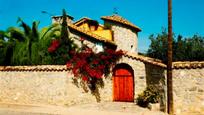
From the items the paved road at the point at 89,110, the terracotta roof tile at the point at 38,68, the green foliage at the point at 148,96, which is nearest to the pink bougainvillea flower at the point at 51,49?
the terracotta roof tile at the point at 38,68

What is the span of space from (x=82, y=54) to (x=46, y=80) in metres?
2.86

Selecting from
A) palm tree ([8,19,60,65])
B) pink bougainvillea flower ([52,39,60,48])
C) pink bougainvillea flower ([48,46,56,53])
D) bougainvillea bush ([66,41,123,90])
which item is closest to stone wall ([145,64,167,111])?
bougainvillea bush ([66,41,123,90])

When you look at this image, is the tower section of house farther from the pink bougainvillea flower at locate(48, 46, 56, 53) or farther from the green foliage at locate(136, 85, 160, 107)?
the green foliage at locate(136, 85, 160, 107)

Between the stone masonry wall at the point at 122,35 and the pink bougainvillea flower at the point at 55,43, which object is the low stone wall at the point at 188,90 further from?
the stone masonry wall at the point at 122,35

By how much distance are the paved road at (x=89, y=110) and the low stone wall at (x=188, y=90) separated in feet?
4.16

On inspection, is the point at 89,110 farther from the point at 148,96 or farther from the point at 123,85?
Answer: the point at 123,85

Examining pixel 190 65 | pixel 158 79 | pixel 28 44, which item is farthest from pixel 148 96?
pixel 28 44

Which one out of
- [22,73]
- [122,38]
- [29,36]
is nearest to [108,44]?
[122,38]

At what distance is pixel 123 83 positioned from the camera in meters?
22.8

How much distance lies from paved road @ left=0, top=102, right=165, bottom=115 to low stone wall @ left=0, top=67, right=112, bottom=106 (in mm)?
984

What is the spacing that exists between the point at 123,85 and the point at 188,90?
536 cm

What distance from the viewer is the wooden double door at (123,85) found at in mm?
22531

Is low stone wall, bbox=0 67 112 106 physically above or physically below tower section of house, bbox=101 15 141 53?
below

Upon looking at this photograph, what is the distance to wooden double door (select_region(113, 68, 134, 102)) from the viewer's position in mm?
22531
